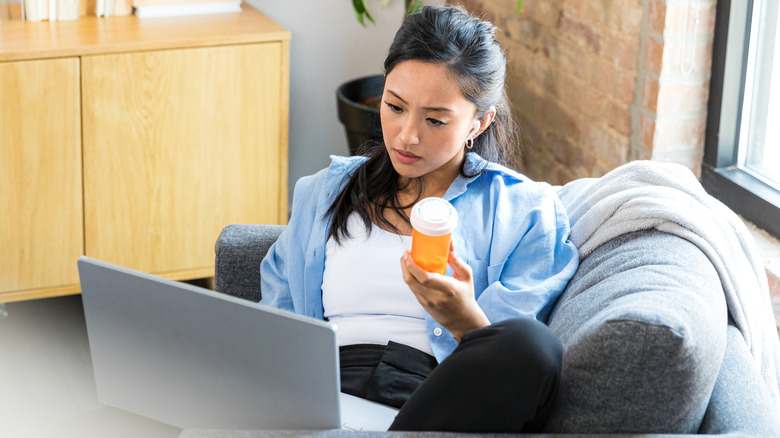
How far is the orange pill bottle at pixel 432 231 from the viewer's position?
114 centimetres

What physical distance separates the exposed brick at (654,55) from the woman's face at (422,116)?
0.77 metres

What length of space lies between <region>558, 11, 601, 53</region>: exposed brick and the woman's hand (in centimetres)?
129

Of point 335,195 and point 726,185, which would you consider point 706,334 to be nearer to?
point 335,195

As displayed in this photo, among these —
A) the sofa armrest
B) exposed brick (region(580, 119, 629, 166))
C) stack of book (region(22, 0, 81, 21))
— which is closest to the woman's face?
the sofa armrest

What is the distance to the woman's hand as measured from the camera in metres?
1.22

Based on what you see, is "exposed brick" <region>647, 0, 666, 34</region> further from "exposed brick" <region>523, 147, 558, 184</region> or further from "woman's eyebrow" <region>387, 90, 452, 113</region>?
"woman's eyebrow" <region>387, 90, 452, 113</region>

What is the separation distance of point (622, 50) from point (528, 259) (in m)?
0.97

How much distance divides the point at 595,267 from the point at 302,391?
59 centimetres

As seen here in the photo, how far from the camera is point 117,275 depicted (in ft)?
3.62

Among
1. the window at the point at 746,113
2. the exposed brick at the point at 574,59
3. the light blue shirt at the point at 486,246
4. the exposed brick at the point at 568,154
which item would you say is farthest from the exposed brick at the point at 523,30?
the light blue shirt at the point at 486,246

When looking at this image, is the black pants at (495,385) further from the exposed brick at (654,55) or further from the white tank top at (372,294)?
the exposed brick at (654,55)

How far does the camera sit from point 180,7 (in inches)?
104

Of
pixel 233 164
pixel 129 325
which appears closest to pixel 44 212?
pixel 233 164

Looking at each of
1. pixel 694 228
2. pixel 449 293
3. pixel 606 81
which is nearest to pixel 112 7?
pixel 606 81
